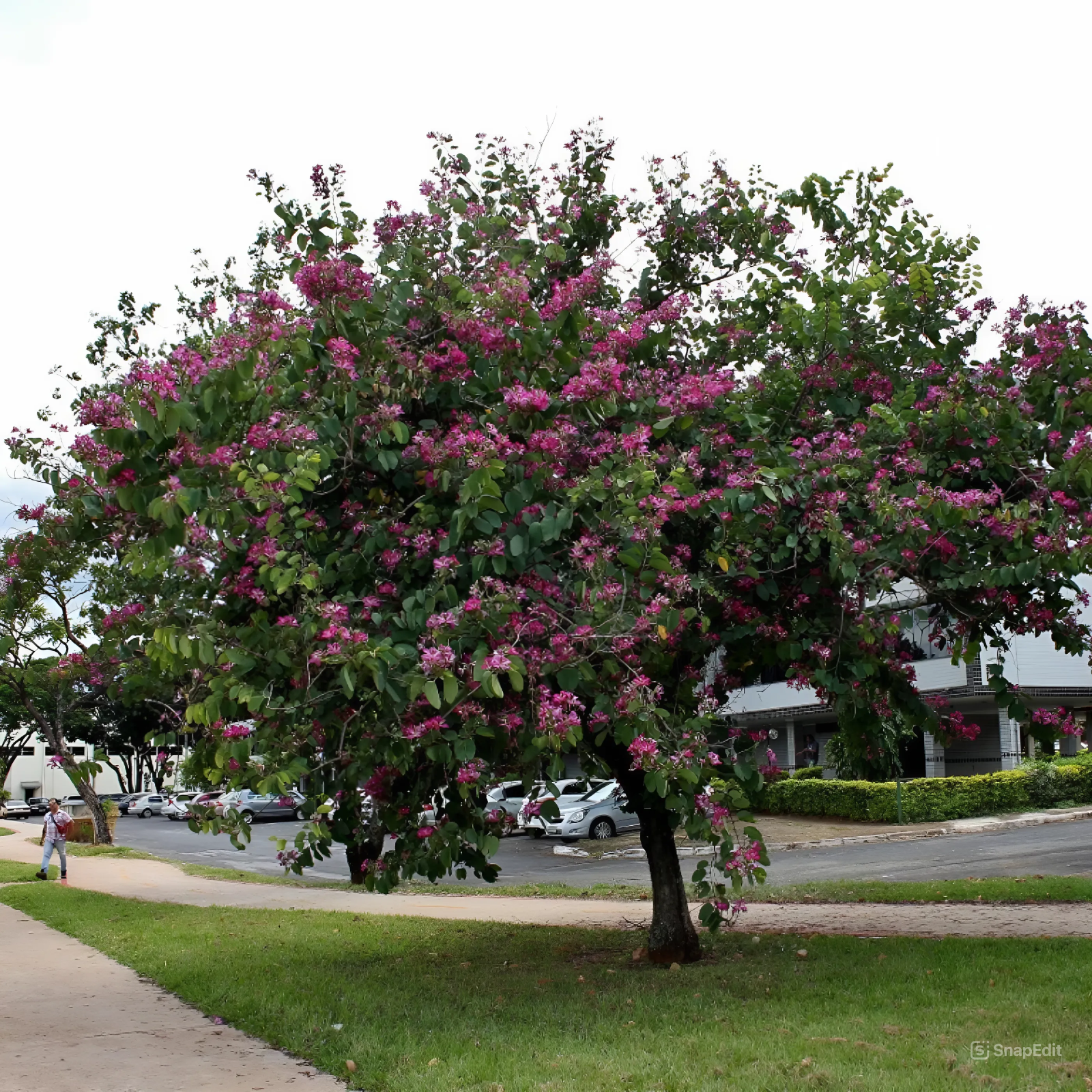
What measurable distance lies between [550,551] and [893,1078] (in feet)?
10.8

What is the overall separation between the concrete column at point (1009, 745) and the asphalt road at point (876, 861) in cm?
517

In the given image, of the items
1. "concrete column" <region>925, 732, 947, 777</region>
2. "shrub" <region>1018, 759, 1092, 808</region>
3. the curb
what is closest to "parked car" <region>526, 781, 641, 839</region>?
the curb

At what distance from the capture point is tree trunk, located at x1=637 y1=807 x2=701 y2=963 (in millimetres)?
9703

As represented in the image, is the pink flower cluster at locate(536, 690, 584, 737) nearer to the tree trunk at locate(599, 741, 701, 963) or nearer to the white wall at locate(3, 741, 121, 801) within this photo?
the tree trunk at locate(599, 741, 701, 963)

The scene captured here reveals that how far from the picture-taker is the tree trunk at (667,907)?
9.70 m

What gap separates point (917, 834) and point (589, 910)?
1133cm

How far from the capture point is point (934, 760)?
101ft

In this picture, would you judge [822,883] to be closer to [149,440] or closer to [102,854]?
[149,440]

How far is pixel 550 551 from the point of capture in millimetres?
6867

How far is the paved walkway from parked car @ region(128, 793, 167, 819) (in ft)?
109

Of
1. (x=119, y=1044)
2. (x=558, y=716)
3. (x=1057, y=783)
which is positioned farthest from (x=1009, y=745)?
(x=558, y=716)

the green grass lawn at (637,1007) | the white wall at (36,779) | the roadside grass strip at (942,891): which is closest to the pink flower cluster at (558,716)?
the green grass lawn at (637,1007)

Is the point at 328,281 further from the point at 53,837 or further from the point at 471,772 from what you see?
the point at 53,837

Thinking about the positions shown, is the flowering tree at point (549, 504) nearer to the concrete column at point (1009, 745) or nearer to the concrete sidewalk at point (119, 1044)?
the concrete sidewalk at point (119, 1044)
